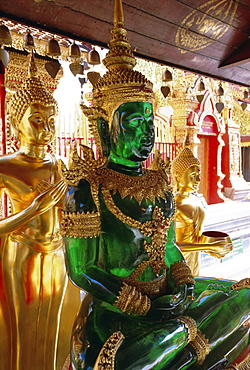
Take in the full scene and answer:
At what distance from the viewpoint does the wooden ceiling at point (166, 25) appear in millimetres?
1413

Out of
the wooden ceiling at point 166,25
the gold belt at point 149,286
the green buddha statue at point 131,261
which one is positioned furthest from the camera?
the wooden ceiling at point 166,25

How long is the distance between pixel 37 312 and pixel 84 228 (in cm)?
94

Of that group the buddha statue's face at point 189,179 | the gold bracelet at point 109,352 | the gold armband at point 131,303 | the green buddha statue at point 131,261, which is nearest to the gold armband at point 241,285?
the green buddha statue at point 131,261

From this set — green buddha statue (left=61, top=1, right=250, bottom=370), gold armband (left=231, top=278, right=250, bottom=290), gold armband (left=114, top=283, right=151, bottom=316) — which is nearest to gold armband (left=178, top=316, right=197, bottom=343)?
green buddha statue (left=61, top=1, right=250, bottom=370)

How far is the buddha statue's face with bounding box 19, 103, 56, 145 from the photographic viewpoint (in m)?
1.84

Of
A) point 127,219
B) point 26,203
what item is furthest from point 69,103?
point 127,219

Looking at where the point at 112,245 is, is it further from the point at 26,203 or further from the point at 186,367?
the point at 26,203

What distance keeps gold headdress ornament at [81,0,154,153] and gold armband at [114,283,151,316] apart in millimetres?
599

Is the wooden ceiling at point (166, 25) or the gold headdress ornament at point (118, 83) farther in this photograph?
the wooden ceiling at point (166, 25)

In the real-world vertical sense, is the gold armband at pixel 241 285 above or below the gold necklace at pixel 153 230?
below

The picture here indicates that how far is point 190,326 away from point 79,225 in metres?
0.47

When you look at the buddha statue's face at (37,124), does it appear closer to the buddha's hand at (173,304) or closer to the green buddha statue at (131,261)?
the green buddha statue at (131,261)

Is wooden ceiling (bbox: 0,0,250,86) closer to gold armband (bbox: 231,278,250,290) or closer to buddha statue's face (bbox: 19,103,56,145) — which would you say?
buddha statue's face (bbox: 19,103,56,145)

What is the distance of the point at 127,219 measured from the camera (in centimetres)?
128
